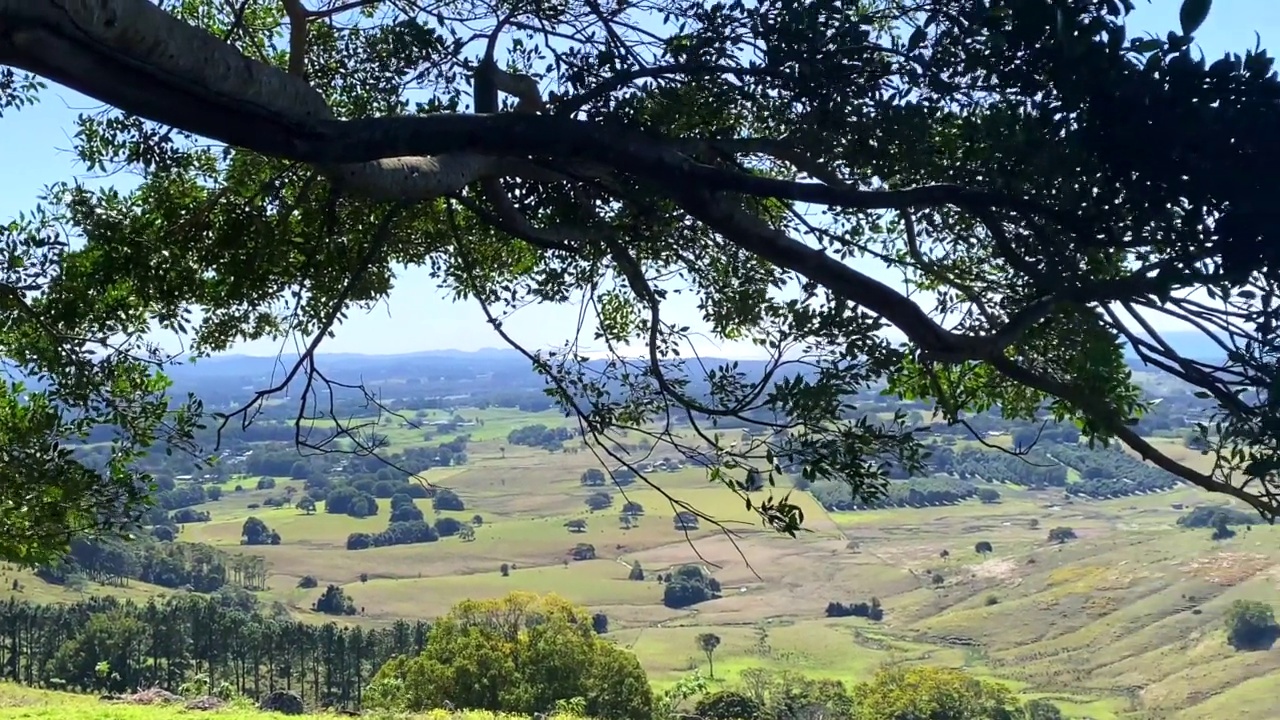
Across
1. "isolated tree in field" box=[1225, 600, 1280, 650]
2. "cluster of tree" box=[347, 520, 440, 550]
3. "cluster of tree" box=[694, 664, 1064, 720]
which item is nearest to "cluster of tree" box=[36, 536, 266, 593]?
"cluster of tree" box=[347, 520, 440, 550]

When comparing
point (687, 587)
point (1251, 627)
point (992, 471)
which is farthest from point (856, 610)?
point (992, 471)

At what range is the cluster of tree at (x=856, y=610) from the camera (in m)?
44.9

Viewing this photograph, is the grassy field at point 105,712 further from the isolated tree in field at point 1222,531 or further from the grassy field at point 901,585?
the isolated tree in field at point 1222,531

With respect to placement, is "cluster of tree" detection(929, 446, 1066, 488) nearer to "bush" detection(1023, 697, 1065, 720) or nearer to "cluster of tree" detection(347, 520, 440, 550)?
"cluster of tree" detection(347, 520, 440, 550)

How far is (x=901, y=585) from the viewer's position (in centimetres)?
4834

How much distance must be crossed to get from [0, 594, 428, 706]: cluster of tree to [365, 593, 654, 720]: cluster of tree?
570cm

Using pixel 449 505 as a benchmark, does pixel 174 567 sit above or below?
below

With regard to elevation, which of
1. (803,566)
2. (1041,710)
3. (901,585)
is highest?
(803,566)

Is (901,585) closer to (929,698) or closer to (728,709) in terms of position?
(929,698)

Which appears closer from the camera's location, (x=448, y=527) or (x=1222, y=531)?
(x=1222, y=531)

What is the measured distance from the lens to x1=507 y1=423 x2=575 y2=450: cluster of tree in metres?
81.2

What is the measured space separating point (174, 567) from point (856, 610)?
3049cm

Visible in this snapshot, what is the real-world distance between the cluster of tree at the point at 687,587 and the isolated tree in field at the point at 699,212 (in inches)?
1695

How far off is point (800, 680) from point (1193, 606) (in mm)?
20132
